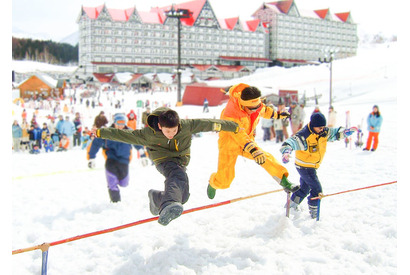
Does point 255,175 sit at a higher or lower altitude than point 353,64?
lower

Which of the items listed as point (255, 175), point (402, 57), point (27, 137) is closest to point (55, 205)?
point (255, 175)

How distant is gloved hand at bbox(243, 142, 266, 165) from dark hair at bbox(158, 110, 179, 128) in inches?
44.3

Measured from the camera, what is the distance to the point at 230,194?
7098 mm

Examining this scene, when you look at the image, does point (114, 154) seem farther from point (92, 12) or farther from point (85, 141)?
point (92, 12)

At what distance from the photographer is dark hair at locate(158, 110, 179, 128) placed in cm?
394

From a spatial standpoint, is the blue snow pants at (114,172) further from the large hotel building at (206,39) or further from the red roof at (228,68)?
the red roof at (228,68)

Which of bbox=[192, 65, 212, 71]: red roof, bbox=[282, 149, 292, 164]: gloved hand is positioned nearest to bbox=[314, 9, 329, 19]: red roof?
bbox=[192, 65, 212, 71]: red roof

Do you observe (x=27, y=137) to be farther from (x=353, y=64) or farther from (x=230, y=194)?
(x=353, y=64)

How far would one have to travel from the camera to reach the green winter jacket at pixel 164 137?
4.17 m

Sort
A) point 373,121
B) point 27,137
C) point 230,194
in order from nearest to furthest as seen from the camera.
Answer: point 230,194 < point 373,121 < point 27,137

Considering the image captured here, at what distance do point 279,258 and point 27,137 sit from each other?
12.3m

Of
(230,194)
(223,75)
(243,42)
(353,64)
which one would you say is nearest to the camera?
(230,194)

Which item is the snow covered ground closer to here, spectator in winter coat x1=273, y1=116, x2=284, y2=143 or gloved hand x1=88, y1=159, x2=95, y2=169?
gloved hand x1=88, y1=159, x2=95, y2=169

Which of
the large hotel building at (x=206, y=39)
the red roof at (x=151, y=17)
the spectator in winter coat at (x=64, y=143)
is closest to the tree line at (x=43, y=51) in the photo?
the large hotel building at (x=206, y=39)
